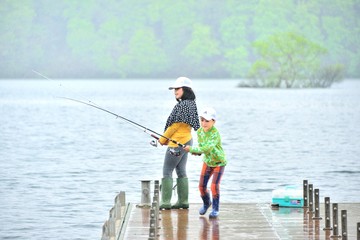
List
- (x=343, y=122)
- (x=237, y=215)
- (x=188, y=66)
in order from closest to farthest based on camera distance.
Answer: (x=237, y=215) < (x=343, y=122) < (x=188, y=66)

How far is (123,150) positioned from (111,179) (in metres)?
12.2

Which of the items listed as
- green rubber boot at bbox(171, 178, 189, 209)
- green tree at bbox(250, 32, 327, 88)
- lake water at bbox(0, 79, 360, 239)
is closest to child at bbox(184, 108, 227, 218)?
green rubber boot at bbox(171, 178, 189, 209)

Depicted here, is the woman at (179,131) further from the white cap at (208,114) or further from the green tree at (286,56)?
the green tree at (286,56)

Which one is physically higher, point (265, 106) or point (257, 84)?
point (257, 84)

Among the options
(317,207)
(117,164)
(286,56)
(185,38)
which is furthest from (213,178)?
(185,38)

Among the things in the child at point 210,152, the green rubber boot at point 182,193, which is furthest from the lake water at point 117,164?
the child at point 210,152

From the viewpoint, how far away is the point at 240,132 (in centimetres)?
5122

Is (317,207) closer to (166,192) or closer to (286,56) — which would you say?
(166,192)

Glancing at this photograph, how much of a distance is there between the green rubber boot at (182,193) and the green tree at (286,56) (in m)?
104

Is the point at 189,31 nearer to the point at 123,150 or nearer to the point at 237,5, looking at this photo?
the point at 237,5

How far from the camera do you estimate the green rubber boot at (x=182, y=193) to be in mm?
15102

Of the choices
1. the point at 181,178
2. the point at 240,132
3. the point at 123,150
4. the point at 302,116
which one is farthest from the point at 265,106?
the point at 181,178

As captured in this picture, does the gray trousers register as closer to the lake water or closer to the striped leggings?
the striped leggings

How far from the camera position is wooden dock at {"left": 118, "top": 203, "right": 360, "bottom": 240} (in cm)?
1318
